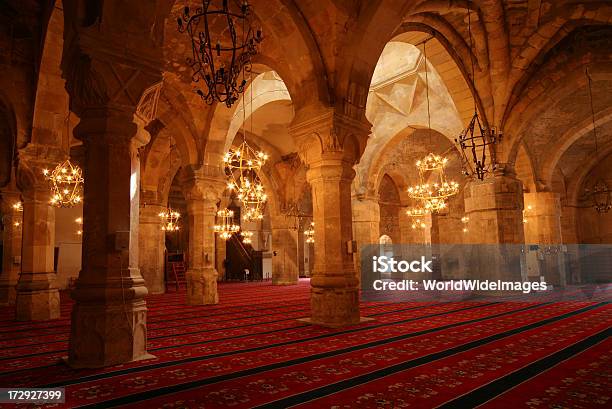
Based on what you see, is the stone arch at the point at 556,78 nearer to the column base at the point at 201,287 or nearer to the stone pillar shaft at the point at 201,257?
the stone pillar shaft at the point at 201,257

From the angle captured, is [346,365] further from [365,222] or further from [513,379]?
[365,222]

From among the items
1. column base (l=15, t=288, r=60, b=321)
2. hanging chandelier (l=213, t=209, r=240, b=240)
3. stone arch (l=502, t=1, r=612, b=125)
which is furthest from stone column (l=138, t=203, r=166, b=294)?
stone arch (l=502, t=1, r=612, b=125)

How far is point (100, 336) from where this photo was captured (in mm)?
3639

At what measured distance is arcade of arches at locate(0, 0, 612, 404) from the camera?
3863mm

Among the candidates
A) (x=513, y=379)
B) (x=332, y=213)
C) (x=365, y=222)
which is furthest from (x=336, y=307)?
(x=365, y=222)

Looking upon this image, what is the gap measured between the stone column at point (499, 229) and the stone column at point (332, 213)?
4.59m

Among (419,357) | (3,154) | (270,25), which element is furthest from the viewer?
(3,154)

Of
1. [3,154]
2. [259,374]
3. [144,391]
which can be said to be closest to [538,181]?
[259,374]

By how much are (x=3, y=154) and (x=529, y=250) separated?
626 inches

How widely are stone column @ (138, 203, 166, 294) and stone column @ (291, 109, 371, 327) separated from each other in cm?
776

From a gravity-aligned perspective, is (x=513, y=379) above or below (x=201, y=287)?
below

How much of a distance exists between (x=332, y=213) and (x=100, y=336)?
11.1 feet

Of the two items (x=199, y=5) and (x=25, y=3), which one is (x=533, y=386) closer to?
(x=199, y=5)

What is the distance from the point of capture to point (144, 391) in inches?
116
